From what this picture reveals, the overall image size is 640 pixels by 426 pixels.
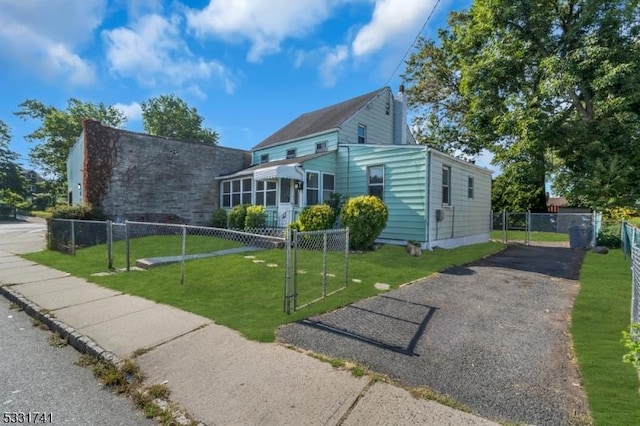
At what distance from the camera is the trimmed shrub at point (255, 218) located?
13406mm

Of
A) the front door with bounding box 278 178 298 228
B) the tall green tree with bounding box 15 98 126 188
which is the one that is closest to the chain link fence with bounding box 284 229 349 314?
the front door with bounding box 278 178 298 228

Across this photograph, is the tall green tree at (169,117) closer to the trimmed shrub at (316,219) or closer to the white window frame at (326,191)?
the white window frame at (326,191)

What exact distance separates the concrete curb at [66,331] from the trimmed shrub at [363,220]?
751 centimetres

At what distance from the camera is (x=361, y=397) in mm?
2729

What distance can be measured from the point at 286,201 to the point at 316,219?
11.4 feet

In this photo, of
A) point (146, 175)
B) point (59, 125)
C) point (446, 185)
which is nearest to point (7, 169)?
point (59, 125)

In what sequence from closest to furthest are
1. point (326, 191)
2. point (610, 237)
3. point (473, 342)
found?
1. point (473, 342)
2. point (610, 237)
3. point (326, 191)

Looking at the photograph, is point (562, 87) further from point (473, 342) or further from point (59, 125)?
point (59, 125)

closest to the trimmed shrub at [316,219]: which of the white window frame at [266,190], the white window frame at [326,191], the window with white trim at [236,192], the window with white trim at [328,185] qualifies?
the white window frame at [326,191]

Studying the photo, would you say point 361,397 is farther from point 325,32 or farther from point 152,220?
point 152,220

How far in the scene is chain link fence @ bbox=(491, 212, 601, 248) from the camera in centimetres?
1458

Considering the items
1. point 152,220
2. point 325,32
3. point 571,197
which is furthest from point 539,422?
point 152,220

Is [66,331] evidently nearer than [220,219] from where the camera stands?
Yes

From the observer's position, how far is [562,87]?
13.4 metres
